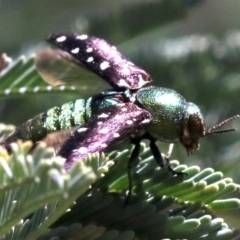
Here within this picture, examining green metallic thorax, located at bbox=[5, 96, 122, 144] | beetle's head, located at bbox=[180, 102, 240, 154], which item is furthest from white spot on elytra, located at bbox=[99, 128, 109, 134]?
beetle's head, located at bbox=[180, 102, 240, 154]

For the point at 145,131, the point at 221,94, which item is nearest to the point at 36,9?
the point at 221,94

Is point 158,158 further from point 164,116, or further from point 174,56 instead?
point 174,56

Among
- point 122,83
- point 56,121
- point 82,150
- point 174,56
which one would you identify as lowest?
point 82,150

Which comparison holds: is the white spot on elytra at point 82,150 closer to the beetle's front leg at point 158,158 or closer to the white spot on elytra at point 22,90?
the beetle's front leg at point 158,158

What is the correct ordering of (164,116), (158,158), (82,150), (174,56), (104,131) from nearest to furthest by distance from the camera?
(82,150), (104,131), (158,158), (164,116), (174,56)

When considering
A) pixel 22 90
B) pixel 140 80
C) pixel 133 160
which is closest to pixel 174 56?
pixel 140 80

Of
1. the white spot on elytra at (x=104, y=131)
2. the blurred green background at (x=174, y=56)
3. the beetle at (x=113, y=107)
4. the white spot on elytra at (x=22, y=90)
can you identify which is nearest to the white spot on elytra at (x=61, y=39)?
the beetle at (x=113, y=107)
